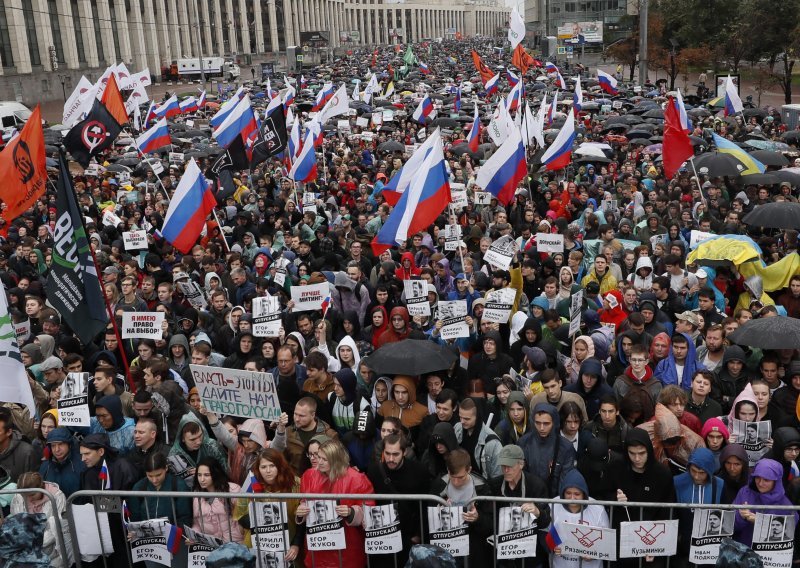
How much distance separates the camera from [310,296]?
30.5 feet

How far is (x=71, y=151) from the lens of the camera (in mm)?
15312

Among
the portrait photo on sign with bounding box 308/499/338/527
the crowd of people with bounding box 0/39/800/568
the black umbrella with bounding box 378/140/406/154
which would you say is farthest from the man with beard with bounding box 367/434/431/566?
the black umbrella with bounding box 378/140/406/154

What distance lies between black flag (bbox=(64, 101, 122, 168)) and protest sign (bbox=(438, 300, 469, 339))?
30.9 feet

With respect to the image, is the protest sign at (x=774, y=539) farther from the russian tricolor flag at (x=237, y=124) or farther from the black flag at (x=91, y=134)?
the black flag at (x=91, y=134)

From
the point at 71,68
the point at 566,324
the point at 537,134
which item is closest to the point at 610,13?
the point at 71,68

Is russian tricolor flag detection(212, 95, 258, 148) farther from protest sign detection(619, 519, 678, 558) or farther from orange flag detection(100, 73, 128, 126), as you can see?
protest sign detection(619, 519, 678, 558)

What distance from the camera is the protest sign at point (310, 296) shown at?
927 cm

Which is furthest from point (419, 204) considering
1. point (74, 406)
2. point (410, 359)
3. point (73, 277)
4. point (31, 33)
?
point (31, 33)

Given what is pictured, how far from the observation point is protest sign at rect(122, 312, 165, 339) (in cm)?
852

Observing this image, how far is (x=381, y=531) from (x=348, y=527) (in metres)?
0.22

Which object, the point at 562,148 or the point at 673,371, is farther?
the point at 562,148

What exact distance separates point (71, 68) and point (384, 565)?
62.7 meters

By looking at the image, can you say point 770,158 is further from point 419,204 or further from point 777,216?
point 419,204

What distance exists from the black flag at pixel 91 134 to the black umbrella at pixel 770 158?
12083 millimetres
